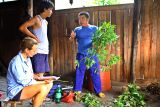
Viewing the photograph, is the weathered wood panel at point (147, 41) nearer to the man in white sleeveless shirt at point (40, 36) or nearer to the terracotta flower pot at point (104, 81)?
the terracotta flower pot at point (104, 81)

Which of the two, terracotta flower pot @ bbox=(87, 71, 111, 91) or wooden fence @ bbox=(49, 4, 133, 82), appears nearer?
terracotta flower pot @ bbox=(87, 71, 111, 91)

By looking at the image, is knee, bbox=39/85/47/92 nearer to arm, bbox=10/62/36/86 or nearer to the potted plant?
arm, bbox=10/62/36/86

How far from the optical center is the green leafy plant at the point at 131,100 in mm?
5824

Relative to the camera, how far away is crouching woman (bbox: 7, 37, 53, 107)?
4226mm

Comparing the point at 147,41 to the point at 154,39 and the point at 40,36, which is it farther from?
the point at 40,36

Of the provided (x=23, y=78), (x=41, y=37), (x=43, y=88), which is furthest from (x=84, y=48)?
(x=23, y=78)

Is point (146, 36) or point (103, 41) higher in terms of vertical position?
point (146, 36)

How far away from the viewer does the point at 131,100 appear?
6.02m

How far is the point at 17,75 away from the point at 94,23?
14.5ft

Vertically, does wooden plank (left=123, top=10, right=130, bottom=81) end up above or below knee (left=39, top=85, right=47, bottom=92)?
above

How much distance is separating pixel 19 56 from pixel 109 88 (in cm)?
372

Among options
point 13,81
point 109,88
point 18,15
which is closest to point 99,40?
point 109,88

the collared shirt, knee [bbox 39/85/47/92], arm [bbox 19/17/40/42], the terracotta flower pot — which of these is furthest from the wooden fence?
the collared shirt

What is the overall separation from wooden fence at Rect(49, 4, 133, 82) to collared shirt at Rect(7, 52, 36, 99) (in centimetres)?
401
